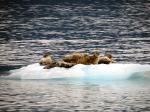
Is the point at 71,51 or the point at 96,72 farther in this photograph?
the point at 71,51

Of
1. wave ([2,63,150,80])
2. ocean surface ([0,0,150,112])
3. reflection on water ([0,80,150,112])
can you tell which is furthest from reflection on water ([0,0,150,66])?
reflection on water ([0,80,150,112])

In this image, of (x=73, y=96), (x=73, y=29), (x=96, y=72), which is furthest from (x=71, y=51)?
(x=73, y=96)

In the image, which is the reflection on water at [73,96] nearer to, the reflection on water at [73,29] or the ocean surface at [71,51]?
the ocean surface at [71,51]

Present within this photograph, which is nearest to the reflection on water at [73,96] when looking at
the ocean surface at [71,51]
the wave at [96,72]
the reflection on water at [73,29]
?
the ocean surface at [71,51]

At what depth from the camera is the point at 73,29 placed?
113000 millimetres

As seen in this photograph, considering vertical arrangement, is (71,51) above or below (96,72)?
below

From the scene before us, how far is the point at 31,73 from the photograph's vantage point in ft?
193

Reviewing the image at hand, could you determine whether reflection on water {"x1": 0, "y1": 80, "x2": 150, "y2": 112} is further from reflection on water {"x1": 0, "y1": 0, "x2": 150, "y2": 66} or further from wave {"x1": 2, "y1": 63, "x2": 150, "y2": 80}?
reflection on water {"x1": 0, "y1": 0, "x2": 150, "y2": 66}

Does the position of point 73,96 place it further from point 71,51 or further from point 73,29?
point 73,29

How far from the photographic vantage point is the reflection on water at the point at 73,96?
1825 inches

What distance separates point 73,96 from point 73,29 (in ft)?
206

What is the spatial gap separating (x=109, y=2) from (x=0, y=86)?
411 ft

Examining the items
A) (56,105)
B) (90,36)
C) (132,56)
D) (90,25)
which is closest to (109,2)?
(90,25)

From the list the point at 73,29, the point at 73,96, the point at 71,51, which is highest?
the point at 73,96
